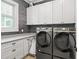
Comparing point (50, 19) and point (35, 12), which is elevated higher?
point (35, 12)

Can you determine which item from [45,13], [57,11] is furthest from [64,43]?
[45,13]

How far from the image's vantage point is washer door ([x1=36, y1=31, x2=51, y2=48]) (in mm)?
2105

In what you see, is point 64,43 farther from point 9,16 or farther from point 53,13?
point 9,16

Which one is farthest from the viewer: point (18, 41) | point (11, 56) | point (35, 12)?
point (35, 12)

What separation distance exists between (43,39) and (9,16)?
1730mm

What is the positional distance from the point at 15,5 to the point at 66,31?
240 centimetres

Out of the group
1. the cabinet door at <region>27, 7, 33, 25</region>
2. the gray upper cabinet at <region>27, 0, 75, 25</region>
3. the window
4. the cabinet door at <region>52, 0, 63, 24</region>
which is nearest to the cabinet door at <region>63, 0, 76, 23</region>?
the gray upper cabinet at <region>27, 0, 75, 25</region>

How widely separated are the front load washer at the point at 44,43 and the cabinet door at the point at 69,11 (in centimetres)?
98

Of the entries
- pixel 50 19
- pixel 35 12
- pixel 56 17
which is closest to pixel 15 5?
pixel 35 12

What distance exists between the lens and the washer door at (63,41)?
1.78 meters

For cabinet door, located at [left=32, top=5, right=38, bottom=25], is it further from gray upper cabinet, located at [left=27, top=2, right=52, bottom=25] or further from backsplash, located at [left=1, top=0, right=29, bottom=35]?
backsplash, located at [left=1, top=0, right=29, bottom=35]

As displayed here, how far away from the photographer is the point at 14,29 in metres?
3.03

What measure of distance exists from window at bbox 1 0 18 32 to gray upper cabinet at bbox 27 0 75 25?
784 mm

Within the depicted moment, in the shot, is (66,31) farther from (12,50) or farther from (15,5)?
(15,5)
